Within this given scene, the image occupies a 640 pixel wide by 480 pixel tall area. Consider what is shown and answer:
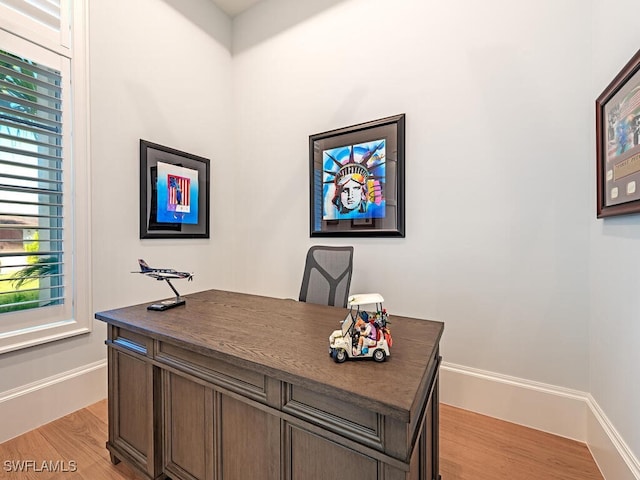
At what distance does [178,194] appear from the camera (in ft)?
8.72

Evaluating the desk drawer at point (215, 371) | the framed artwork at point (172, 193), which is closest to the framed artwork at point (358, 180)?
the framed artwork at point (172, 193)

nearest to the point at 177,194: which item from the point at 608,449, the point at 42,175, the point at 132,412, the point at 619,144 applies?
the point at 42,175

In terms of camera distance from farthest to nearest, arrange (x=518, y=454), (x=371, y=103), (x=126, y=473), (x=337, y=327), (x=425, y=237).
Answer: (x=371, y=103)
(x=425, y=237)
(x=518, y=454)
(x=126, y=473)
(x=337, y=327)

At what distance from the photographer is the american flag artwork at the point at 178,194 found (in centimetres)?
260

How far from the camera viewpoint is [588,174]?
65.3 inches

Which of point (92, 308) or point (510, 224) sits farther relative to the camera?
point (92, 308)

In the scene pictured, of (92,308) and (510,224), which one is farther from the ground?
(510,224)

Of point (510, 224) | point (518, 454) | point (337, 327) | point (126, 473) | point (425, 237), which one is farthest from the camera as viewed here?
point (425, 237)

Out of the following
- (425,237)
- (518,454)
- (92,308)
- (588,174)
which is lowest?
(518,454)

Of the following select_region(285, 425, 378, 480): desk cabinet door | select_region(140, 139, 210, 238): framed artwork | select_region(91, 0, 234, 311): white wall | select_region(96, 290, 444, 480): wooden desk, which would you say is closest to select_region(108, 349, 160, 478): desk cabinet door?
select_region(96, 290, 444, 480): wooden desk

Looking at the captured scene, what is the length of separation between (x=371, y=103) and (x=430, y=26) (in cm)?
63

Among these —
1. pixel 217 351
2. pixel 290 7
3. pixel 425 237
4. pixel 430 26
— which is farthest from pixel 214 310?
pixel 290 7

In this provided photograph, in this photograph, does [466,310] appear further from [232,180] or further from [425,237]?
[232,180]

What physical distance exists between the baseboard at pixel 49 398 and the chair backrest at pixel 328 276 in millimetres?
1591
